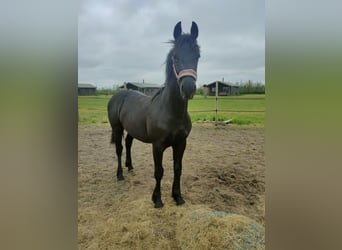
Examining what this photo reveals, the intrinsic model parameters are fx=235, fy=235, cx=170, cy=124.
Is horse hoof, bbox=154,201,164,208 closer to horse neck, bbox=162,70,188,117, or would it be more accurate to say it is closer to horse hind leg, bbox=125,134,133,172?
horse hind leg, bbox=125,134,133,172

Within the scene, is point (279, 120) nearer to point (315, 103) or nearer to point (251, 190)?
point (315, 103)

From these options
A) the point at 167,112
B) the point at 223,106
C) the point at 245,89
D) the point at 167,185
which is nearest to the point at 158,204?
the point at 167,185

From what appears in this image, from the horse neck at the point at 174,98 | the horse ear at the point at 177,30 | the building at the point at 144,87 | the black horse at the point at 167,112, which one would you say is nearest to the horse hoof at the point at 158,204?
the black horse at the point at 167,112

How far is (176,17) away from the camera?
0.96 meters

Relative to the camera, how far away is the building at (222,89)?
1.01 m

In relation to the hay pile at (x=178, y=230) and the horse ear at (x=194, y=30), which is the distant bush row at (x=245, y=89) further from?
the hay pile at (x=178, y=230)

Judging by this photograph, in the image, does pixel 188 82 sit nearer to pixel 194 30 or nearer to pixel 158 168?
pixel 194 30

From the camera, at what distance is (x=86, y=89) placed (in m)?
0.99

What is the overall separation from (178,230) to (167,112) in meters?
0.52

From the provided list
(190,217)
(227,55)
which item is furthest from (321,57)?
(190,217)

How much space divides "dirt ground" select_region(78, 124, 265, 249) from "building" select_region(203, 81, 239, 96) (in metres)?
A: 0.15

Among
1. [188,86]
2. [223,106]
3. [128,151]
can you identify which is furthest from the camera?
[128,151]

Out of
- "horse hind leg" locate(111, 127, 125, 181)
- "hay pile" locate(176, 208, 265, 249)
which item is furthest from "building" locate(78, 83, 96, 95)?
"hay pile" locate(176, 208, 265, 249)

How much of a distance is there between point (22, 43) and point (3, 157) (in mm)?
385
